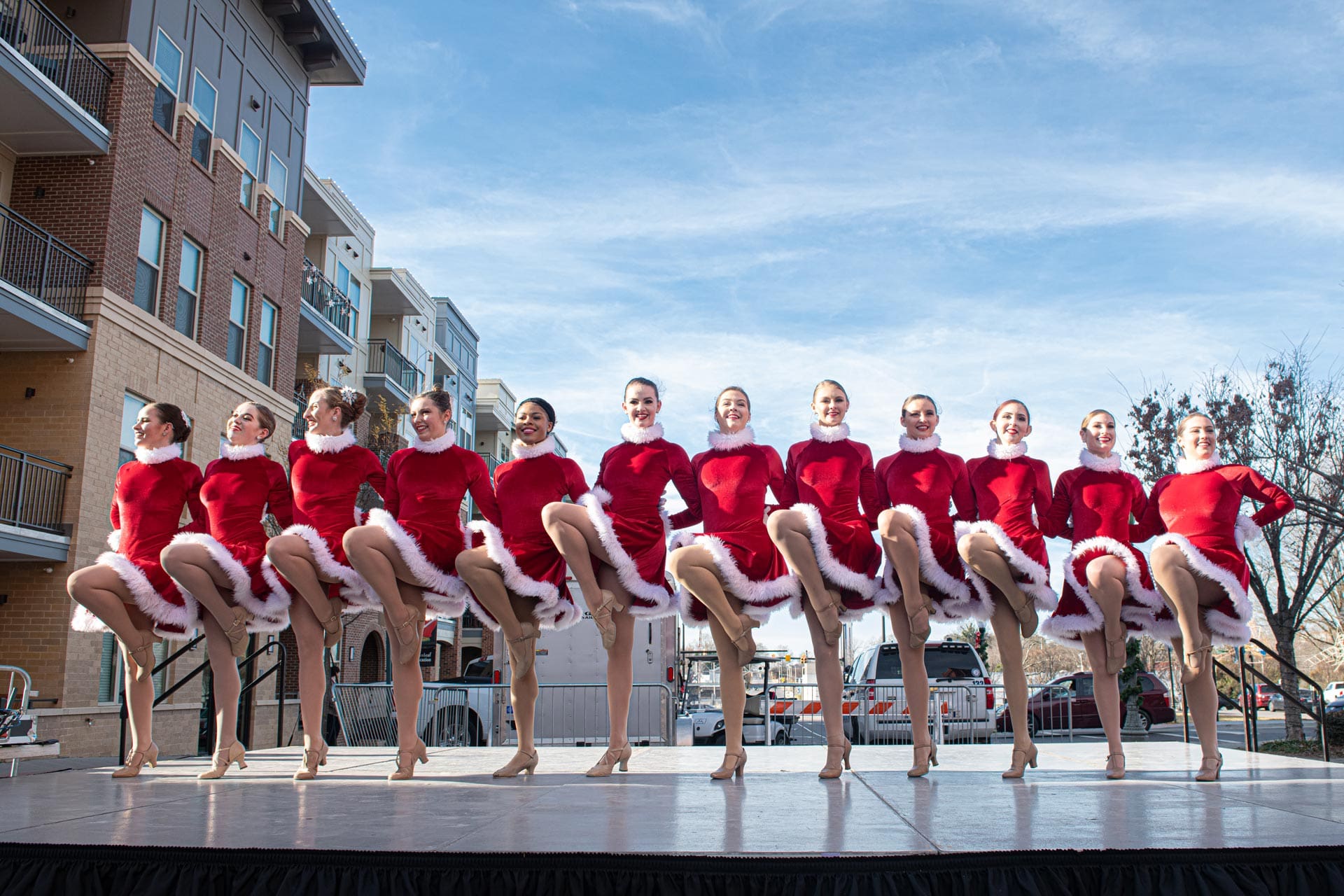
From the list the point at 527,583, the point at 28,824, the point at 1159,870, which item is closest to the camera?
the point at 1159,870

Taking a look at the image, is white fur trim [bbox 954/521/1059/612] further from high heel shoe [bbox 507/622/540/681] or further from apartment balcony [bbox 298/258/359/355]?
apartment balcony [bbox 298/258/359/355]

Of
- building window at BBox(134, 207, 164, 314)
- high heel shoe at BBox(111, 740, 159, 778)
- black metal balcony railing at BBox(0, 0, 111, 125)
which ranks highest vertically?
black metal balcony railing at BBox(0, 0, 111, 125)

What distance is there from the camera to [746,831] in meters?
3.87

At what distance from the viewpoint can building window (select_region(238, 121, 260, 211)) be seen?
71.2 ft

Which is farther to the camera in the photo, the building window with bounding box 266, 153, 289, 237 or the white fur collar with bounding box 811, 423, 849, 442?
the building window with bounding box 266, 153, 289, 237

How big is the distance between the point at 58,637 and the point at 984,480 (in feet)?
48.1

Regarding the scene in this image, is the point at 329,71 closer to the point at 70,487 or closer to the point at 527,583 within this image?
the point at 70,487

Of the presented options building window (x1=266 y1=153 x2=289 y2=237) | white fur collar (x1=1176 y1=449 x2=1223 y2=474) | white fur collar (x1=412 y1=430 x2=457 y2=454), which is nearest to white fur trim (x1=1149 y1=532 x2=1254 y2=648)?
white fur collar (x1=1176 y1=449 x2=1223 y2=474)

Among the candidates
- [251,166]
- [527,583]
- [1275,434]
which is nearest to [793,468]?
[527,583]

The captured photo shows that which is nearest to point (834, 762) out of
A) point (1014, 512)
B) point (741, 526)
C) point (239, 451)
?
point (741, 526)

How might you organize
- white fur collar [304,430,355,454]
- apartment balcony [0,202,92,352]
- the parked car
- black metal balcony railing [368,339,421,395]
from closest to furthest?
white fur collar [304,430,355,454]
apartment balcony [0,202,92,352]
the parked car
black metal balcony railing [368,339,421,395]

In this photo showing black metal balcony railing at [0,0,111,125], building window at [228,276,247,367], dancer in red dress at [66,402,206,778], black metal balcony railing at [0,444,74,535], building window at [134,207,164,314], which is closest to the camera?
dancer in red dress at [66,402,206,778]

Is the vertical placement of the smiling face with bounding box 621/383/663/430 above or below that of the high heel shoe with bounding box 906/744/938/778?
above

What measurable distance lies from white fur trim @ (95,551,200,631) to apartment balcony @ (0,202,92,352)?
34.4 ft
